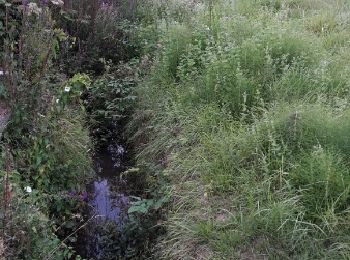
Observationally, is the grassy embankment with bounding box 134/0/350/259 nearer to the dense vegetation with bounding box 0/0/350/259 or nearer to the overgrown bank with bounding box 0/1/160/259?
the dense vegetation with bounding box 0/0/350/259

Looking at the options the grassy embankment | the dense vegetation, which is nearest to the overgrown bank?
the dense vegetation

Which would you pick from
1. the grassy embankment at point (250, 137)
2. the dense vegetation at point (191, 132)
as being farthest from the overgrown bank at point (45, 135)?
the grassy embankment at point (250, 137)

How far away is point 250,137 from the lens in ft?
12.4

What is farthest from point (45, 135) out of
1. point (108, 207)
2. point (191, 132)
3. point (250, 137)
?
point (250, 137)

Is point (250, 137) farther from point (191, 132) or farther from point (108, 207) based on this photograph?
point (108, 207)

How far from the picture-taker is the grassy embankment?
3129mm

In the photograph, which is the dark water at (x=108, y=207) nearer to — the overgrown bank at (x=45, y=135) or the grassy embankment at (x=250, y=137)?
the overgrown bank at (x=45, y=135)

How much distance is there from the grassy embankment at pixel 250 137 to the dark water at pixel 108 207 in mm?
420

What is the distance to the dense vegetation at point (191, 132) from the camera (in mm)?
3127

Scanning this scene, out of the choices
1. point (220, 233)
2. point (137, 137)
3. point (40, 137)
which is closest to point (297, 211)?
point (220, 233)

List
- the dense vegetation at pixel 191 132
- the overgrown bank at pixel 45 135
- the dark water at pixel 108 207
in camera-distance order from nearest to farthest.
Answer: the overgrown bank at pixel 45 135, the dense vegetation at pixel 191 132, the dark water at pixel 108 207

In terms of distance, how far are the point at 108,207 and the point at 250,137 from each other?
1586 mm

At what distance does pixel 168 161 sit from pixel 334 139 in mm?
1396

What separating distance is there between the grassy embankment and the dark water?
0.42m
